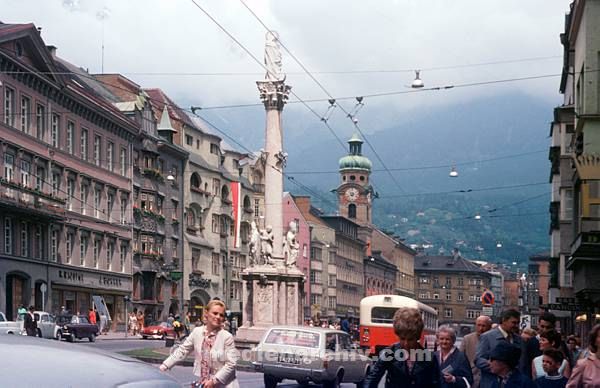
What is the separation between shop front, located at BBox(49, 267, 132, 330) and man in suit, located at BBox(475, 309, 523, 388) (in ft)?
176

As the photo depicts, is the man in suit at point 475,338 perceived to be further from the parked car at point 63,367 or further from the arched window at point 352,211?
the arched window at point 352,211

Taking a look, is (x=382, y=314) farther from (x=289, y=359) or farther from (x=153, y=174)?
(x=153, y=174)

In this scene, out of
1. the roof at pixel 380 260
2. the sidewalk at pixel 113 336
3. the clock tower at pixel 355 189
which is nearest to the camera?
the sidewalk at pixel 113 336

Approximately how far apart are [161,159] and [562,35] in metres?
33.5

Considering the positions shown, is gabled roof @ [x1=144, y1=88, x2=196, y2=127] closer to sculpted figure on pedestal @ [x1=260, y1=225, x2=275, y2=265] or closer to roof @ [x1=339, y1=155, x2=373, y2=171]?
sculpted figure on pedestal @ [x1=260, y1=225, x2=275, y2=265]

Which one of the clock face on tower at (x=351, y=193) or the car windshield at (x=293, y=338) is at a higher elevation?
the clock face on tower at (x=351, y=193)

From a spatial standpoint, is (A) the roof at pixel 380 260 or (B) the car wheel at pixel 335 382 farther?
(A) the roof at pixel 380 260

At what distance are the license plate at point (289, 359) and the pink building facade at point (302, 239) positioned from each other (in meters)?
90.0

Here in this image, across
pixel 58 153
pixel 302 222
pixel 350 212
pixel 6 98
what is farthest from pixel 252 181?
pixel 350 212

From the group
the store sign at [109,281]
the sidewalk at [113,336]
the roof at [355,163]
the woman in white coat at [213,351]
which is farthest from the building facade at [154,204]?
the roof at [355,163]

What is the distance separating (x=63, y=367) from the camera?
13.7 feet

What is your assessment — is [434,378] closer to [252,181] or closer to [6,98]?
[6,98]

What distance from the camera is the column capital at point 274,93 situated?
46.2 meters

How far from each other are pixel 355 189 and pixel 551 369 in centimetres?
16761
